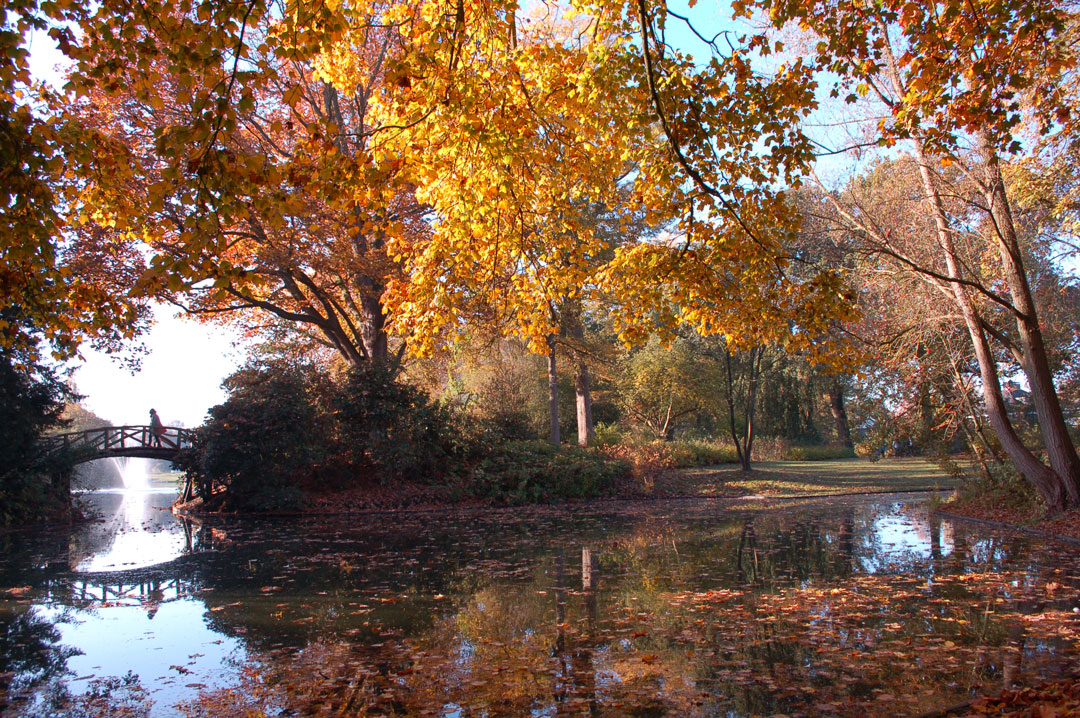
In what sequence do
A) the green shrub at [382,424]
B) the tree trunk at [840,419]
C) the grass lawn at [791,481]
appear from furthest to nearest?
the tree trunk at [840,419] < the grass lawn at [791,481] < the green shrub at [382,424]

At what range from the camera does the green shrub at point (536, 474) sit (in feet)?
61.4

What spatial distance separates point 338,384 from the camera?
19406 millimetres

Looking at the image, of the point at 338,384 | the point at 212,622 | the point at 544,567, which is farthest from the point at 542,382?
the point at 212,622

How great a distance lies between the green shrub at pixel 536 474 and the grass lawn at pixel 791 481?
1.77m

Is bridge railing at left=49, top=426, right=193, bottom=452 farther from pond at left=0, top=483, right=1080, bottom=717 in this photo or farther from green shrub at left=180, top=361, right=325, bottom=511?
pond at left=0, top=483, right=1080, bottom=717

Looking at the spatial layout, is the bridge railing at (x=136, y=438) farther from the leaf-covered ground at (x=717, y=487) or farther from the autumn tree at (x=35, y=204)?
the autumn tree at (x=35, y=204)

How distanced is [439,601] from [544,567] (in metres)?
2.21

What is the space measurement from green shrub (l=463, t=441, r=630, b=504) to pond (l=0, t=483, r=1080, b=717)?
7.13 meters

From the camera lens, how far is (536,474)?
62.6 ft

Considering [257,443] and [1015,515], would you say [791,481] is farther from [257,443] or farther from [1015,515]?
[257,443]

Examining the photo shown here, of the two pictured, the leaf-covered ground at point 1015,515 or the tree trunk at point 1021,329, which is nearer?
the leaf-covered ground at point 1015,515

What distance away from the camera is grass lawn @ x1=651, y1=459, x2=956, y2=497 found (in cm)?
2006

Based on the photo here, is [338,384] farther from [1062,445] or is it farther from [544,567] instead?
[1062,445]

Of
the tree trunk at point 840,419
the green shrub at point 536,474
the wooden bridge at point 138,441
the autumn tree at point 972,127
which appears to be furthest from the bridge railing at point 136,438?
the tree trunk at point 840,419
